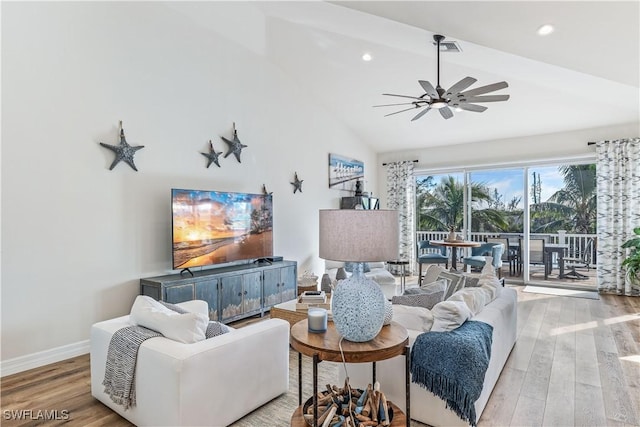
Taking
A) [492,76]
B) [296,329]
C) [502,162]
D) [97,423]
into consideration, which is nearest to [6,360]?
[97,423]

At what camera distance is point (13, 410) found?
7.82 ft

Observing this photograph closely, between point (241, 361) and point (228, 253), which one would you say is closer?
point (241, 361)

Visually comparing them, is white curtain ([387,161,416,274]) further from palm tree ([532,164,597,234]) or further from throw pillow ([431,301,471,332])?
throw pillow ([431,301,471,332])

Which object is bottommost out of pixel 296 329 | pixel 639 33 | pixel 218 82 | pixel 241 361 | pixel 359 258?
pixel 241 361

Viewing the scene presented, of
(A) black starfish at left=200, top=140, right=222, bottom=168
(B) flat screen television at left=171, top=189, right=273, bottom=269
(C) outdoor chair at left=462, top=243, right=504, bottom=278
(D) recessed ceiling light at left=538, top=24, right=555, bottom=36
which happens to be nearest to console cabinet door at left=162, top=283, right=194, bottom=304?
(B) flat screen television at left=171, top=189, right=273, bottom=269

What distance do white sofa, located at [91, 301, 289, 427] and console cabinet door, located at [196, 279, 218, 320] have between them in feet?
4.51

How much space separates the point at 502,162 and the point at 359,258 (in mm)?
6008

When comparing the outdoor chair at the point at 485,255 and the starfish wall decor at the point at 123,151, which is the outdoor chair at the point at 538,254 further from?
the starfish wall decor at the point at 123,151

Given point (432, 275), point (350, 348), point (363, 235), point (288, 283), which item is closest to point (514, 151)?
point (432, 275)

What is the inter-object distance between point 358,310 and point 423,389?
849 millimetres

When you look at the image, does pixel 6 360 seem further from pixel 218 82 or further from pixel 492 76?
pixel 492 76

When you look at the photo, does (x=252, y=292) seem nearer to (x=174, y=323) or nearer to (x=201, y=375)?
(x=174, y=323)

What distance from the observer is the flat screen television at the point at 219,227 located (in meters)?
3.94

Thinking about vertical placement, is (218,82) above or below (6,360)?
above
